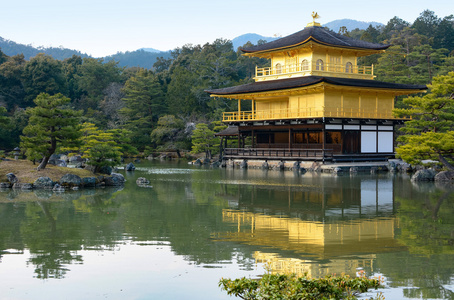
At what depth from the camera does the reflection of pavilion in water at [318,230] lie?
9.38 meters

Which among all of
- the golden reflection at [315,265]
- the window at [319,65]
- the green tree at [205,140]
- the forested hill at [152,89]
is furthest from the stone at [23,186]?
the forested hill at [152,89]

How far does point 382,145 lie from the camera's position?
127 feet

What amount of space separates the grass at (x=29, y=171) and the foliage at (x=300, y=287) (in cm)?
1823

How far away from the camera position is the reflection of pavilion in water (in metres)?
9.38

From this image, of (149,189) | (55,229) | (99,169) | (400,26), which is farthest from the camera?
(400,26)

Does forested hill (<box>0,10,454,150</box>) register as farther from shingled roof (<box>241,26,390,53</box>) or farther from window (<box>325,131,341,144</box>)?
window (<box>325,131,341,144</box>)

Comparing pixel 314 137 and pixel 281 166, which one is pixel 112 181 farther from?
pixel 314 137

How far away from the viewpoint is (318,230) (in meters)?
12.5

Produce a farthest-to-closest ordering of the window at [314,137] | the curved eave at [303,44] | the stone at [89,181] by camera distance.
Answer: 1. the window at [314,137]
2. the curved eave at [303,44]
3. the stone at [89,181]

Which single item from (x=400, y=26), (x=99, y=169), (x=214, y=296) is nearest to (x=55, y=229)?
(x=214, y=296)

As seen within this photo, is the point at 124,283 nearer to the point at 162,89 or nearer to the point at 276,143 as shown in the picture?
the point at 276,143

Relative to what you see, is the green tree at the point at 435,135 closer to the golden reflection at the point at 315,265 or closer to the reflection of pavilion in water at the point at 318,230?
the reflection of pavilion in water at the point at 318,230

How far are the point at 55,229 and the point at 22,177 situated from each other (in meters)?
11.3

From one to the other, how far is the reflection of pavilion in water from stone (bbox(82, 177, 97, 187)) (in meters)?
8.35
